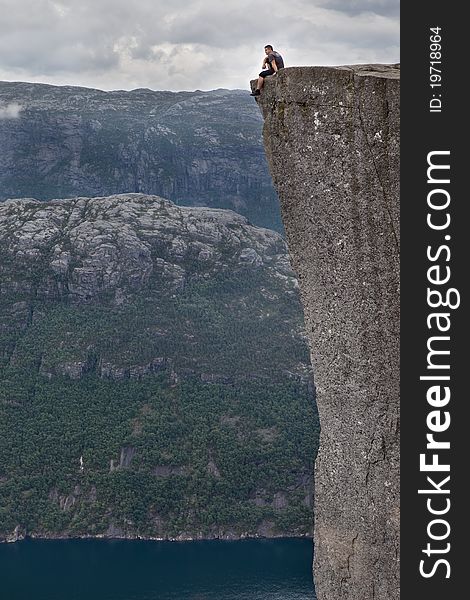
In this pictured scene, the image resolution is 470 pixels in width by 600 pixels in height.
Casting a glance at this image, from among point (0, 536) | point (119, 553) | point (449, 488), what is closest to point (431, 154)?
point (449, 488)

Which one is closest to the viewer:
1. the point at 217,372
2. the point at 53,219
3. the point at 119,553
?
the point at 119,553

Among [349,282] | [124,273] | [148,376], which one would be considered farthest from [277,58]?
[124,273]

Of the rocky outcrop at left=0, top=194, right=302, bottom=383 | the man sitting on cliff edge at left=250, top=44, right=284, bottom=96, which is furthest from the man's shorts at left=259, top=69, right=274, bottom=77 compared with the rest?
the rocky outcrop at left=0, top=194, right=302, bottom=383

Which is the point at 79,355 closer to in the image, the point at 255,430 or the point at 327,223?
the point at 255,430

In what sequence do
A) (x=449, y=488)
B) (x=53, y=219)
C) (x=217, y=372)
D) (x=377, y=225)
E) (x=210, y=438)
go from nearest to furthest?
(x=449, y=488), (x=377, y=225), (x=210, y=438), (x=217, y=372), (x=53, y=219)

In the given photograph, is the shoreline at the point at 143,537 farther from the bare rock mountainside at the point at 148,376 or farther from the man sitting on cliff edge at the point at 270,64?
the man sitting on cliff edge at the point at 270,64

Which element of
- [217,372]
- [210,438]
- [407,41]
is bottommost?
[407,41]
